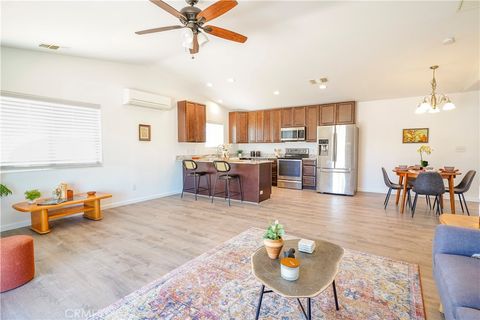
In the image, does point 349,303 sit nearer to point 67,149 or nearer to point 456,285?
point 456,285

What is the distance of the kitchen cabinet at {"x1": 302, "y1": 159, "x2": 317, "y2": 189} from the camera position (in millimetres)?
6535

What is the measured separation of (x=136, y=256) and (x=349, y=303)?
7.24 feet

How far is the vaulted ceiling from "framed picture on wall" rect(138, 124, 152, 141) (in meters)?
1.39

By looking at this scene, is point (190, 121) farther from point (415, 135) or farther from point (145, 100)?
point (415, 135)

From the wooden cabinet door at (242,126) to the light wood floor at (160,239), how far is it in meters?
3.28

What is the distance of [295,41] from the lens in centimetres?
377

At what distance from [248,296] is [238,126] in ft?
21.2

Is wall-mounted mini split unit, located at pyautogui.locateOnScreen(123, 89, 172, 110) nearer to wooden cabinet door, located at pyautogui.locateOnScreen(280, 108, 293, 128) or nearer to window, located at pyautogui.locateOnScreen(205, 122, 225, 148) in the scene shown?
window, located at pyautogui.locateOnScreen(205, 122, 225, 148)

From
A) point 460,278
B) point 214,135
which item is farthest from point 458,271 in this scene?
point 214,135

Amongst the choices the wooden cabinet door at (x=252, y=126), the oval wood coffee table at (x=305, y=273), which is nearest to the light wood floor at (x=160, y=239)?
the oval wood coffee table at (x=305, y=273)

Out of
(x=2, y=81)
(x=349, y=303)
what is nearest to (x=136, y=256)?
(x=349, y=303)

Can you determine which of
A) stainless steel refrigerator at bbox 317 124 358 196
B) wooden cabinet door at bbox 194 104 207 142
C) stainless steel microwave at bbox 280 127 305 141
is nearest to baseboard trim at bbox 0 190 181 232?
wooden cabinet door at bbox 194 104 207 142

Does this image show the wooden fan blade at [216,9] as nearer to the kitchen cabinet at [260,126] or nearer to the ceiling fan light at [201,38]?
the ceiling fan light at [201,38]

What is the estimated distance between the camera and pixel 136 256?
103 inches
